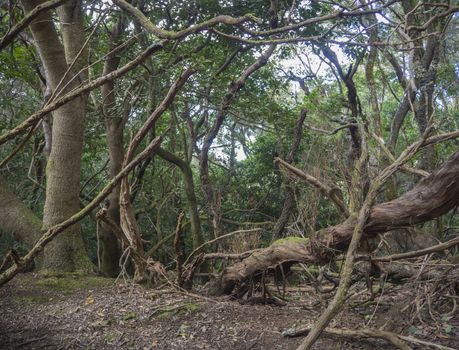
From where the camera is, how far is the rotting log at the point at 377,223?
2779mm

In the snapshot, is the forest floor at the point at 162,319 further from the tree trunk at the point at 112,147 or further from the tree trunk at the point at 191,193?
the tree trunk at the point at 191,193

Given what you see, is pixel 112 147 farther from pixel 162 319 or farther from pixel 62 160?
pixel 162 319

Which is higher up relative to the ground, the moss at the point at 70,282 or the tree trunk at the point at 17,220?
the tree trunk at the point at 17,220

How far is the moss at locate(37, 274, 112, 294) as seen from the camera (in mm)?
4031

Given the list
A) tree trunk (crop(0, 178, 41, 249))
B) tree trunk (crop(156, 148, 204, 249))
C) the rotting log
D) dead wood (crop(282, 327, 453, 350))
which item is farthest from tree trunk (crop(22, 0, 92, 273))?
tree trunk (crop(156, 148, 204, 249))

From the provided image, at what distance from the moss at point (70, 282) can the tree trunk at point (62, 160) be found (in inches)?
7.0

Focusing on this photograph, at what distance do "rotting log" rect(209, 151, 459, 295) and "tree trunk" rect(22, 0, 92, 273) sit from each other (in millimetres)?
1680

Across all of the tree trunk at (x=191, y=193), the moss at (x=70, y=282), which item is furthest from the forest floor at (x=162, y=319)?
the tree trunk at (x=191, y=193)

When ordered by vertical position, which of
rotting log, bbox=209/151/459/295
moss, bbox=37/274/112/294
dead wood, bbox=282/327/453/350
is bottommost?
dead wood, bbox=282/327/453/350

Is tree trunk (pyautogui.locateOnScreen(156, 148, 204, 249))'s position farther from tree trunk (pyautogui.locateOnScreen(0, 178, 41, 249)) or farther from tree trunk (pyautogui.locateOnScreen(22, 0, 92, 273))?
tree trunk (pyautogui.locateOnScreen(0, 178, 41, 249))

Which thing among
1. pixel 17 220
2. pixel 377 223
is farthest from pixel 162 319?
pixel 17 220

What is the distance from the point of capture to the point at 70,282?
4.17 m

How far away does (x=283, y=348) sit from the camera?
298 centimetres

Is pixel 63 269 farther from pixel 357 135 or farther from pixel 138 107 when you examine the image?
pixel 357 135
